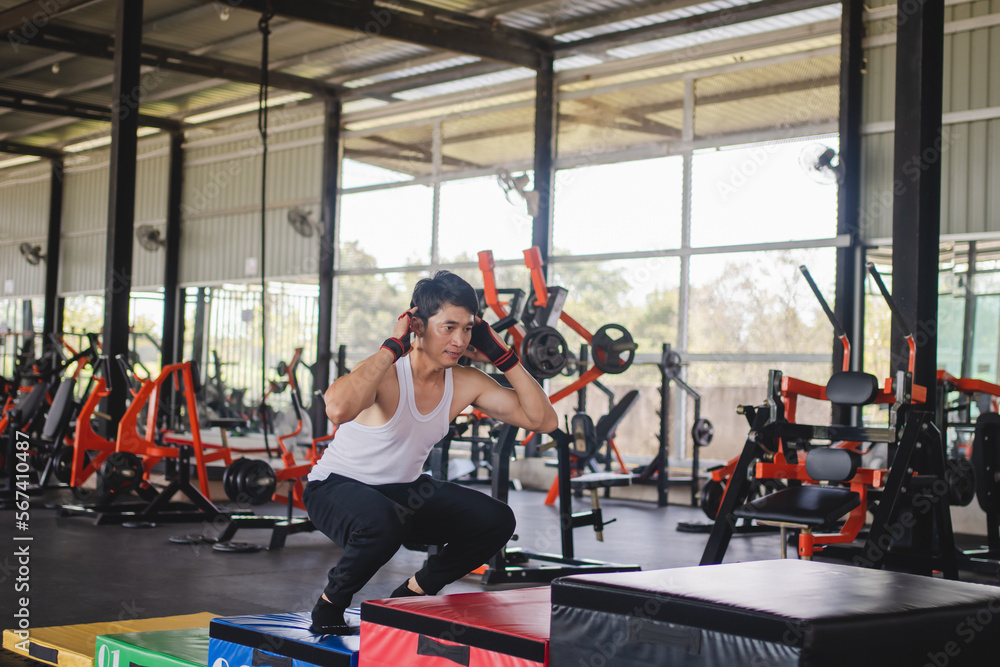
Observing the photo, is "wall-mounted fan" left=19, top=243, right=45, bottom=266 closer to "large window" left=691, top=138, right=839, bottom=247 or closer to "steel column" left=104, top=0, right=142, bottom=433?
"steel column" left=104, top=0, right=142, bottom=433

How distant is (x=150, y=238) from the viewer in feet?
43.0

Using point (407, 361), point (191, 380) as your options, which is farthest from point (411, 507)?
point (191, 380)

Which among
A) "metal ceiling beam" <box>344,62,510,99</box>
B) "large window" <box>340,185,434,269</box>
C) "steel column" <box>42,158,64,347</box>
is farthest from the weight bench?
"steel column" <box>42,158,64,347</box>

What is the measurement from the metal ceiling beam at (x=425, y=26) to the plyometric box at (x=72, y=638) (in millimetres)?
5811

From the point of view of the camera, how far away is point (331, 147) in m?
11.3

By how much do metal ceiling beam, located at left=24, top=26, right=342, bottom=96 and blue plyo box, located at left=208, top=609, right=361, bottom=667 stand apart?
27.5ft

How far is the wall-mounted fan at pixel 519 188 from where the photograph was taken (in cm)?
945

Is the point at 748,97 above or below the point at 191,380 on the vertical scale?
above

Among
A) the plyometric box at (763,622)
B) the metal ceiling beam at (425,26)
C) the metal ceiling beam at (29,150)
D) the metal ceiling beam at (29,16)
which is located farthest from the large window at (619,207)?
the metal ceiling beam at (29,150)

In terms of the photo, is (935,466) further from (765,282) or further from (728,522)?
(765,282)

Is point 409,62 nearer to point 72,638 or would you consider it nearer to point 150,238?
point 150,238

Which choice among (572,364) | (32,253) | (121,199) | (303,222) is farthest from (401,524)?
(32,253)

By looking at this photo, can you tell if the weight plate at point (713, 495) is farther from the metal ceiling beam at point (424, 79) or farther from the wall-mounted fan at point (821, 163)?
the metal ceiling beam at point (424, 79)

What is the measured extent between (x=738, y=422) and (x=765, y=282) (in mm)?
1199
